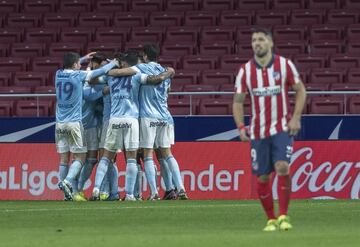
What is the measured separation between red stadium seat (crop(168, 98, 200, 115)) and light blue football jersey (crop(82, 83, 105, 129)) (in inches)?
128

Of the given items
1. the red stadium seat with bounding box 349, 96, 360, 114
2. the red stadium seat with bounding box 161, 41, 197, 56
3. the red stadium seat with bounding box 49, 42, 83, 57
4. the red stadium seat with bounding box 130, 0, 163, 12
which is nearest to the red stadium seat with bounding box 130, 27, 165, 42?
the red stadium seat with bounding box 161, 41, 197, 56

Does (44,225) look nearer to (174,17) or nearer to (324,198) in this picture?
(324,198)

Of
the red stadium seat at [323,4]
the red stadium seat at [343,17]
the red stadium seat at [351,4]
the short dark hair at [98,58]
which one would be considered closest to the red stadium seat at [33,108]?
the short dark hair at [98,58]

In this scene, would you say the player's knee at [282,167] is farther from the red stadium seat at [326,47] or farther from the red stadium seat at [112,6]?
the red stadium seat at [112,6]

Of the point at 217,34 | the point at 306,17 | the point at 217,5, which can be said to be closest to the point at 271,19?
the point at 306,17

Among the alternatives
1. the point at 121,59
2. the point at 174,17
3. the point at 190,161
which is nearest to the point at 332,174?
the point at 190,161

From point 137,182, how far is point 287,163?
8455mm

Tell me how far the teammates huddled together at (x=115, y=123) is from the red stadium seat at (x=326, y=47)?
7.77 m

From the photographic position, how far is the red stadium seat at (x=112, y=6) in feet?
98.8

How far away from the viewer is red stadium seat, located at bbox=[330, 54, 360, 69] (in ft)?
84.6

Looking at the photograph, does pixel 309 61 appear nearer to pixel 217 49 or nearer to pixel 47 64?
pixel 217 49

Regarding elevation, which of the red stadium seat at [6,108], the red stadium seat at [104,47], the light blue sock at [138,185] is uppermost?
the red stadium seat at [104,47]

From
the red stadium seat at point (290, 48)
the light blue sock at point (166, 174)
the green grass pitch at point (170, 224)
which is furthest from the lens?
the red stadium seat at point (290, 48)

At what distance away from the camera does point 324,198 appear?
21172 millimetres
